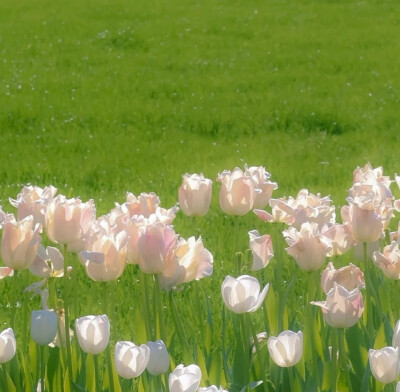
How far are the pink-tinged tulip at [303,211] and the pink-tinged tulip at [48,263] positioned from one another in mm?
654

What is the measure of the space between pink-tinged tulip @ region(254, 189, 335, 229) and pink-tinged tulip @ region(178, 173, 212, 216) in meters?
0.18

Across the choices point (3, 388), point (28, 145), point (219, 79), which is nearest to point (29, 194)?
point (3, 388)

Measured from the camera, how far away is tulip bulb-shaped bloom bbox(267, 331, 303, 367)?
2.27 meters

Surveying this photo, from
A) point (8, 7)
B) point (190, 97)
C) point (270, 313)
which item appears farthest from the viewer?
point (8, 7)

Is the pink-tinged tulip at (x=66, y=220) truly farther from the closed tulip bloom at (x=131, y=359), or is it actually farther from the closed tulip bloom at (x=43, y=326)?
the closed tulip bloom at (x=131, y=359)

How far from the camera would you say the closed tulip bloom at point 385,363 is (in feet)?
6.98

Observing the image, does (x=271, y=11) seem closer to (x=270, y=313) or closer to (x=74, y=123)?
(x=74, y=123)

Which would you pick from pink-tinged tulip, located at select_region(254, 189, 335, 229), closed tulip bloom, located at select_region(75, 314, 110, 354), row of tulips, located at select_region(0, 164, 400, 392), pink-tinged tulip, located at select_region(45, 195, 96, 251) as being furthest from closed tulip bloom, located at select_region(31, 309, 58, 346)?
pink-tinged tulip, located at select_region(254, 189, 335, 229)

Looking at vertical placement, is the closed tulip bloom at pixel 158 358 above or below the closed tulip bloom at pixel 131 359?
below

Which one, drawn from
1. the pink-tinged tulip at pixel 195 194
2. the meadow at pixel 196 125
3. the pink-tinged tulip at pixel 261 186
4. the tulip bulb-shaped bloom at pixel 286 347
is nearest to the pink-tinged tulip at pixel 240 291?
the tulip bulb-shaped bloom at pixel 286 347

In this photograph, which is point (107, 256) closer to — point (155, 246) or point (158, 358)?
point (155, 246)

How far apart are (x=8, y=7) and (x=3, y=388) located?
1695 cm

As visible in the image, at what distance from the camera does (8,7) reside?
1852 cm

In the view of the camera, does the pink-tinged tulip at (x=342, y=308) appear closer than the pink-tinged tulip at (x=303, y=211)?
Yes
